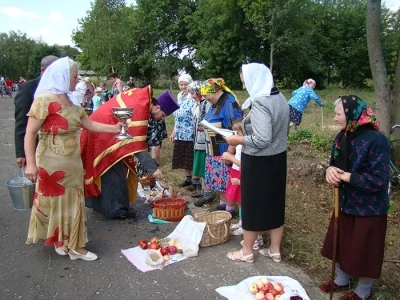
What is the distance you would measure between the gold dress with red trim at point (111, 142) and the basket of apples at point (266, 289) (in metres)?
2.00

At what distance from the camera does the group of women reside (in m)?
2.50

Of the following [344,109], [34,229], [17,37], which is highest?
[17,37]

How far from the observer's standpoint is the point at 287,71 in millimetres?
35156

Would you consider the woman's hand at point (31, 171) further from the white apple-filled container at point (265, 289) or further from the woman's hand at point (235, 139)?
the white apple-filled container at point (265, 289)

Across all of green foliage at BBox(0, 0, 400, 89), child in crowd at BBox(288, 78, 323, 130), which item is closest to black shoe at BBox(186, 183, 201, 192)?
child in crowd at BBox(288, 78, 323, 130)

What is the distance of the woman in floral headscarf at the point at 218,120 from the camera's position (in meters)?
4.44

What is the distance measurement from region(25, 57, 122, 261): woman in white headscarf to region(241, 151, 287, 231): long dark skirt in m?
1.55

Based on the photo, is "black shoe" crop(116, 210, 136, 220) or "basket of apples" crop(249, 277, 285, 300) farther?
"black shoe" crop(116, 210, 136, 220)

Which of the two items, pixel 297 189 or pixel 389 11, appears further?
pixel 389 11

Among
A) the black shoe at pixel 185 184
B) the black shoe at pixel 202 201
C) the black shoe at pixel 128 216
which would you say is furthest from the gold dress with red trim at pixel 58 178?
the black shoe at pixel 185 184

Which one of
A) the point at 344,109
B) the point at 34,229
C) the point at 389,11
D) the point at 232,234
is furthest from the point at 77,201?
the point at 389,11

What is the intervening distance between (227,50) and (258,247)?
108 feet

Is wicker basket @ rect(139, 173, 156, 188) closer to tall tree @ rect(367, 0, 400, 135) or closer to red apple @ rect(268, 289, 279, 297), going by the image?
red apple @ rect(268, 289, 279, 297)

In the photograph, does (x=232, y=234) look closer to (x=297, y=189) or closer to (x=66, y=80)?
(x=297, y=189)
